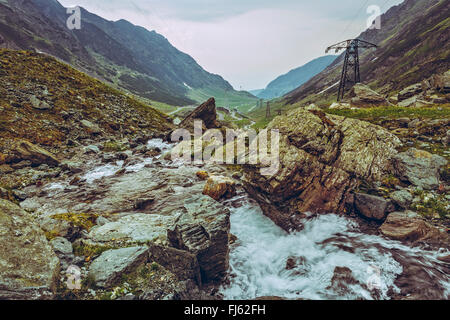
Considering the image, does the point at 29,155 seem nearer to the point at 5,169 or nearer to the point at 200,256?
the point at 5,169

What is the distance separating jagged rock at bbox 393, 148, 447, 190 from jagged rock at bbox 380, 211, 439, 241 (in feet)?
8.57

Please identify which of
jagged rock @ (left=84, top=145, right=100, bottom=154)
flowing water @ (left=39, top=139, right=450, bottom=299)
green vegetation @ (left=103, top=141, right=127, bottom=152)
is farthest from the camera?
green vegetation @ (left=103, top=141, right=127, bottom=152)

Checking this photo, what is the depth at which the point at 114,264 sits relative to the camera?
6449 mm

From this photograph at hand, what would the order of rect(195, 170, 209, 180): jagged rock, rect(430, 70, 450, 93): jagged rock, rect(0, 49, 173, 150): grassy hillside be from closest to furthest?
rect(195, 170, 209, 180): jagged rock
rect(0, 49, 173, 150): grassy hillside
rect(430, 70, 450, 93): jagged rock

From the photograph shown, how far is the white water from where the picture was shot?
7711 millimetres

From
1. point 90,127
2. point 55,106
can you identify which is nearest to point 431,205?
point 90,127

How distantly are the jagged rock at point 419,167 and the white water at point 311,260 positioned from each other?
4.17 meters

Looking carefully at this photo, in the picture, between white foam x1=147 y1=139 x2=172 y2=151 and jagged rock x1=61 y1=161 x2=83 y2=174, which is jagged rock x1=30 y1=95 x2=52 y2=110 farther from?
white foam x1=147 y1=139 x2=172 y2=151

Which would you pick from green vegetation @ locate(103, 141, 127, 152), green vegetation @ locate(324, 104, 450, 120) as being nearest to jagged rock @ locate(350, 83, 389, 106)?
green vegetation @ locate(324, 104, 450, 120)

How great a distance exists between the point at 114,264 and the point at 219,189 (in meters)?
8.36

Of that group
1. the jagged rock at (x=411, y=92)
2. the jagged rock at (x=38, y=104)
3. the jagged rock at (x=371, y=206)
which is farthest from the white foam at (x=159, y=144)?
the jagged rock at (x=411, y=92)
